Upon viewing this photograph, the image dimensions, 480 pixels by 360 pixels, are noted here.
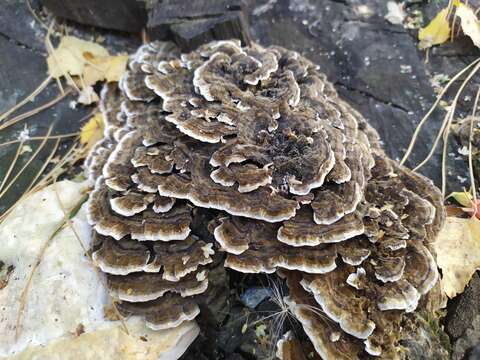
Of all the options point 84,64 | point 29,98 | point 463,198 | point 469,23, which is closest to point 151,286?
point 463,198

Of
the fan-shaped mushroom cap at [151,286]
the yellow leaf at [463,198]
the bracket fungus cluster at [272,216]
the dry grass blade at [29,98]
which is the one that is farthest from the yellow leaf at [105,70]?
the yellow leaf at [463,198]

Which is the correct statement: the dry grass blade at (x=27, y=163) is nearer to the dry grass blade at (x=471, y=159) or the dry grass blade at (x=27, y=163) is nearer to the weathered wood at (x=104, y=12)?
the weathered wood at (x=104, y=12)

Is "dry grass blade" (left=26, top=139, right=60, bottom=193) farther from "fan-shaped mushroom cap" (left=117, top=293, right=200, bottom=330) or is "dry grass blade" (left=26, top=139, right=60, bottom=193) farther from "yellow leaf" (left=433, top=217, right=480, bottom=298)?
"yellow leaf" (left=433, top=217, right=480, bottom=298)

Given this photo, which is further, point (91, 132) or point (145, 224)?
point (91, 132)

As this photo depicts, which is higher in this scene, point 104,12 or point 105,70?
point 104,12

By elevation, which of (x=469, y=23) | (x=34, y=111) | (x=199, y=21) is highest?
(x=199, y=21)

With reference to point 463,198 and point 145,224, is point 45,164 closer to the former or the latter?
point 145,224

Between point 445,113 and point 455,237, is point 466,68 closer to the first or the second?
point 445,113
